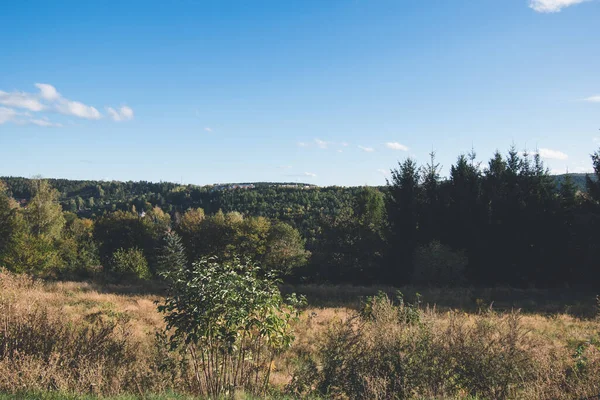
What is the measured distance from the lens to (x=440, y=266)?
22328 mm

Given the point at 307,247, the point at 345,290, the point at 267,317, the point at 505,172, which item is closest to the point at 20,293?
the point at 267,317

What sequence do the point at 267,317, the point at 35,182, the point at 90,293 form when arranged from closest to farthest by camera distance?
1. the point at 267,317
2. the point at 90,293
3. the point at 35,182

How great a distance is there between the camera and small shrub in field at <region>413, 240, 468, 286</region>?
73.1 ft

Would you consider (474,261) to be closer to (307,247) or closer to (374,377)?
(374,377)

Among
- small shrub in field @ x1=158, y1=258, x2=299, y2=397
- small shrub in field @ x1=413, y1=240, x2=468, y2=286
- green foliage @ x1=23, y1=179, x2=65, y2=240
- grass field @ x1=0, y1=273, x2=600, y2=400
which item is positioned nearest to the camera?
small shrub in field @ x1=158, y1=258, x2=299, y2=397

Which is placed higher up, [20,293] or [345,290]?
[20,293]

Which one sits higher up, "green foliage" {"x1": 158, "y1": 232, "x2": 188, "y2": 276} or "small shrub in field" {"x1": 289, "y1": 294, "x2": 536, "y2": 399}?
"small shrub in field" {"x1": 289, "y1": 294, "x2": 536, "y2": 399}

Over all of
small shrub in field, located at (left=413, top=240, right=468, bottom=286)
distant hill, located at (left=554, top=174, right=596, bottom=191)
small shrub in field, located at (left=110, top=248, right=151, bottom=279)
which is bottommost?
small shrub in field, located at (left=110, top=248, right=151, bottom=279)

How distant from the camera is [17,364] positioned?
6359mm

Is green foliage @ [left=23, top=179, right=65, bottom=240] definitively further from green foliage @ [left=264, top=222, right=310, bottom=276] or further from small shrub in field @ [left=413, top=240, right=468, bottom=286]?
small shrub in field @ [left=413, top=240, right=468, bottom=286]

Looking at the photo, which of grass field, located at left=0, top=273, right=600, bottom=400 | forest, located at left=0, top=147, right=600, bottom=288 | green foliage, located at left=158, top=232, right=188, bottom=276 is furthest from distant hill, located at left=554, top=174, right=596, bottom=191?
green foliage, located at left=158, top=232, right=188, bottom=276

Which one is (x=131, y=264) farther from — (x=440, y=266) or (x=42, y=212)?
(x=440, y=266)

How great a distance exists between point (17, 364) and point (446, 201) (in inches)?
1022

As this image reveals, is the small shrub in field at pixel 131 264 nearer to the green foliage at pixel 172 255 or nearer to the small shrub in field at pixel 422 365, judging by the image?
the green foliage at pixel 172 255
